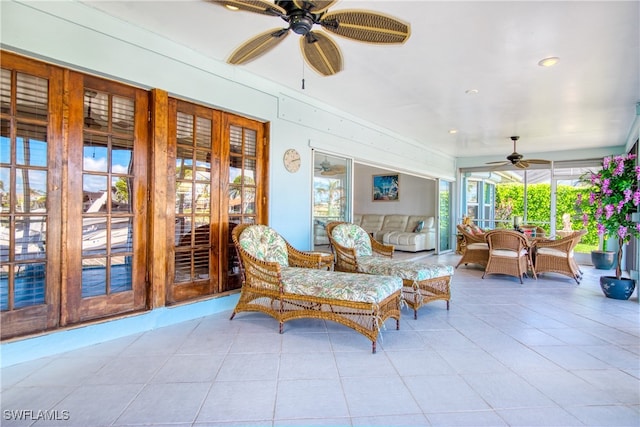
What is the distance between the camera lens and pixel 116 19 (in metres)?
2.64

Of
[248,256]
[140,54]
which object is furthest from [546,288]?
[140,54]

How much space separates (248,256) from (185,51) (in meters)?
2.00

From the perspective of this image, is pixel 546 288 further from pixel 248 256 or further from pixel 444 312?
pixel 248 256

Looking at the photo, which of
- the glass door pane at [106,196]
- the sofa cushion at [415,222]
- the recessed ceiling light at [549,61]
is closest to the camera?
the glass door pane at [106,196]

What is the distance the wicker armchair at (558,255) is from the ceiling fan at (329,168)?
3.49 meters

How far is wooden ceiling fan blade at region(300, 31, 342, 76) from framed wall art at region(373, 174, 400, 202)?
24.5 feet

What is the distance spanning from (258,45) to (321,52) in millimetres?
408

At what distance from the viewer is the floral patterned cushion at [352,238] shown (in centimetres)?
421

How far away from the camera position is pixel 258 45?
214 centimetres

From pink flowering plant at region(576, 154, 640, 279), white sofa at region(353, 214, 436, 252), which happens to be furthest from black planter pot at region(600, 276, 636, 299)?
white sofa at region(353, 214, 436, 252)

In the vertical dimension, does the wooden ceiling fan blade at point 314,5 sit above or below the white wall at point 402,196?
above

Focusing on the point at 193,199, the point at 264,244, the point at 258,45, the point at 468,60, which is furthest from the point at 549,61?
the point at 193,199

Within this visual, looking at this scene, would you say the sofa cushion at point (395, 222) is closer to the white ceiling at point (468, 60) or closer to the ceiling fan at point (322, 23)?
the white ceiling at point (468, 60)

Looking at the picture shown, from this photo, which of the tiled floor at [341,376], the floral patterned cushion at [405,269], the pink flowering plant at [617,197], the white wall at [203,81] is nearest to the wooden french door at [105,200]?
the white wall at [203,81]
